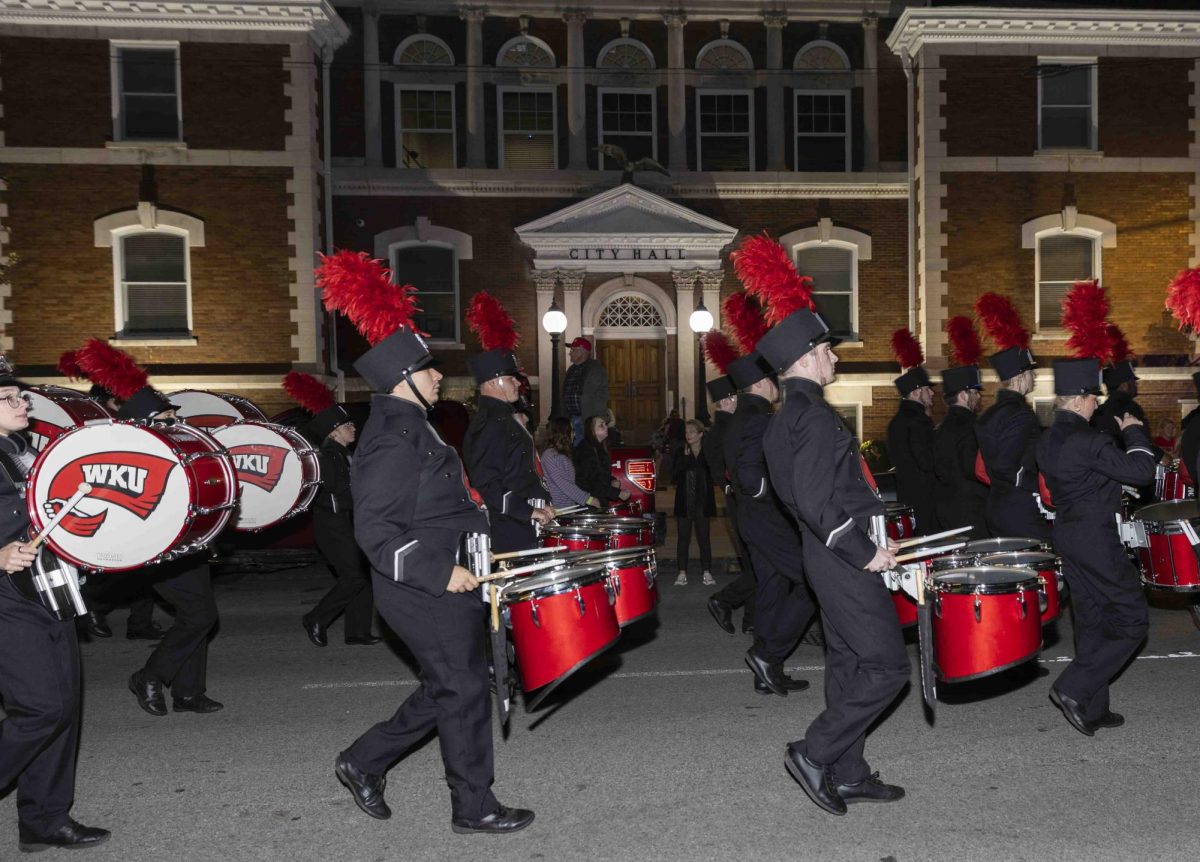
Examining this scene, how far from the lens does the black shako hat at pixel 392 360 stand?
5.00 meters

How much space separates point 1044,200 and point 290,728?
1808 cm

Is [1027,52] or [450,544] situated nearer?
[450,544]

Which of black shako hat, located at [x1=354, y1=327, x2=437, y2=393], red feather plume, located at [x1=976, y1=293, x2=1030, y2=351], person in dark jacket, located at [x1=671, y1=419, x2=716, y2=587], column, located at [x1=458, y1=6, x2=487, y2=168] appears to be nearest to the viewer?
black shako hat, located at [x1=354, y1=327, x2=437, y2=393]

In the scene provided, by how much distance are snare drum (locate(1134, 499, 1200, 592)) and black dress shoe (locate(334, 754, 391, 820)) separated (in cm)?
473

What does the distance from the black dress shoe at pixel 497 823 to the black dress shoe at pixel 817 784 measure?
1.18m

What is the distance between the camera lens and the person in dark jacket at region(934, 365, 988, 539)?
9.56m

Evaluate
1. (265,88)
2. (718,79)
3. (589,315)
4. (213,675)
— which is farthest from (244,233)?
(213,675)

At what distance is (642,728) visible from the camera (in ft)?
21.4

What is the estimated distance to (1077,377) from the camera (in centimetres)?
640

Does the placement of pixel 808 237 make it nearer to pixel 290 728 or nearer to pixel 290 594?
pixel 290 594

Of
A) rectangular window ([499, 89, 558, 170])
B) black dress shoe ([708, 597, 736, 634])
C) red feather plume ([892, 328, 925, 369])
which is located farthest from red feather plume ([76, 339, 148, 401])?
rectangular window ([499, 89, 558, 170])

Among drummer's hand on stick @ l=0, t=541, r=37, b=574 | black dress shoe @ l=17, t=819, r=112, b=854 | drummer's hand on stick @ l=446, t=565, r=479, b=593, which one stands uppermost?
drummer's hand on stick @ l=0, t=541, r=37, b=574

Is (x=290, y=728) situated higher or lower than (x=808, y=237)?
lower

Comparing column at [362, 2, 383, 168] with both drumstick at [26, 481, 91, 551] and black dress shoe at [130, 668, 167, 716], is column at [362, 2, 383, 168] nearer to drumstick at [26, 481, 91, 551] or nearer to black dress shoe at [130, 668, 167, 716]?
black dress shoe at [130, 668, 167, 716]
